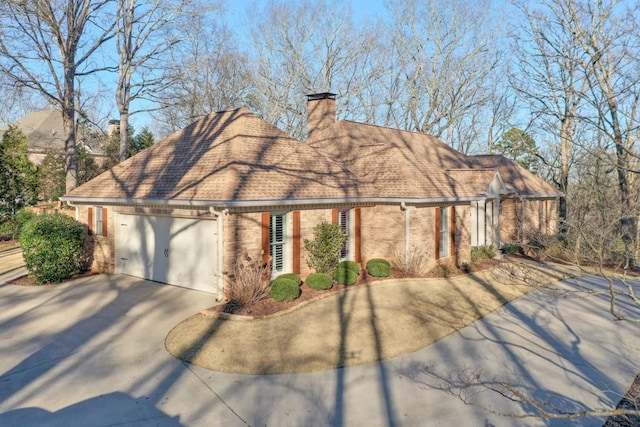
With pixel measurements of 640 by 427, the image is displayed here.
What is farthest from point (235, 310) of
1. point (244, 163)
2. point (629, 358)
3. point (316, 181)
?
point (629, 358)

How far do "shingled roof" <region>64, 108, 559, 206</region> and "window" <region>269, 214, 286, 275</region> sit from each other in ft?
2.72

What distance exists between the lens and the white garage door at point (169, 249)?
39.4 ft

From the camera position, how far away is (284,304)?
1101cm

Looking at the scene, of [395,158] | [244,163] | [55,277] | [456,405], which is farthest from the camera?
[395,158]

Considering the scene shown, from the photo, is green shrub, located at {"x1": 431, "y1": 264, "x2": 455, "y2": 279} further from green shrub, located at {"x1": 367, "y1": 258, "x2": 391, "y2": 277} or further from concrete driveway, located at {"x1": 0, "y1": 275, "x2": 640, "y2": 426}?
concrete driveway, located at {"x1": 0, "y1": 275, "x2": 640, "y2": 426}

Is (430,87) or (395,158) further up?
(430,87)

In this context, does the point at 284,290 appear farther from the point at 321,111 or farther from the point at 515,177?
the point at 515,177

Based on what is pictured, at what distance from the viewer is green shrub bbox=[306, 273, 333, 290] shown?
12383 millimetres

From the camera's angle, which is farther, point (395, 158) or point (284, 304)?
point (395, 158)

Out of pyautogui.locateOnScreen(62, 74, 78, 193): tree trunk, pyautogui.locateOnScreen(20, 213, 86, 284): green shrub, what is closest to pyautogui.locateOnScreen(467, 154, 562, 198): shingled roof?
pyautogui.locateOnScreen(20, 213, 86, 284): green shrub

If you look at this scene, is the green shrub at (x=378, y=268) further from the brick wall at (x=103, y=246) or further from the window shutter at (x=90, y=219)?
the window shutter at (x=90, y=219)

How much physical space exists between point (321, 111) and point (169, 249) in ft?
36.8

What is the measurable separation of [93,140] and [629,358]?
130 ft

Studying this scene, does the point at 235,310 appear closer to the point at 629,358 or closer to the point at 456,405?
the point at 456,405
